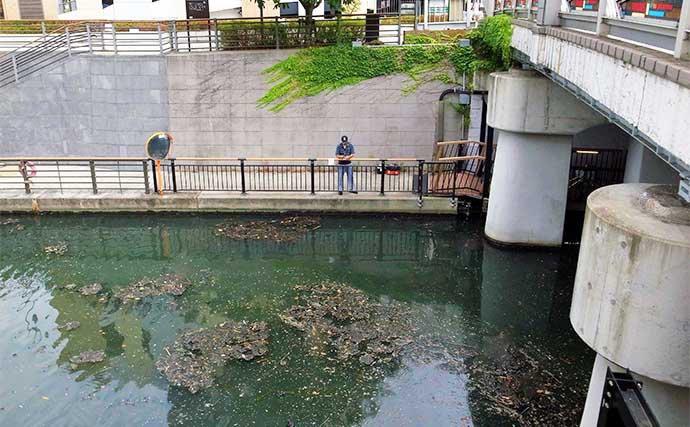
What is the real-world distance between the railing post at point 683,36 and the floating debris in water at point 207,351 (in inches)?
259

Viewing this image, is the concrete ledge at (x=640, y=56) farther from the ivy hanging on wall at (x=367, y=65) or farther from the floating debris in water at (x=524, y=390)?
the ivy hanging on wall at (x=367, y=65)

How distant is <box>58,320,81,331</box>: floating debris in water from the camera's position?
9.72 metres

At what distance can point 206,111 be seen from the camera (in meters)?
17.8

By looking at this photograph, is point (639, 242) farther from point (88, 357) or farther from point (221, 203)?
point (221, 203)

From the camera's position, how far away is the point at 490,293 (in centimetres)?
1139

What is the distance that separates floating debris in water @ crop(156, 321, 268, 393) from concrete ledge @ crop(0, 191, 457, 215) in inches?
230

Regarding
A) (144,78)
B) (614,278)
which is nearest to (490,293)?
(614,278)

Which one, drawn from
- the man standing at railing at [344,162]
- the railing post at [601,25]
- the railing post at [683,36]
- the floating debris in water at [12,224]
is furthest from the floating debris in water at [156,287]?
the railing post at [683,36]

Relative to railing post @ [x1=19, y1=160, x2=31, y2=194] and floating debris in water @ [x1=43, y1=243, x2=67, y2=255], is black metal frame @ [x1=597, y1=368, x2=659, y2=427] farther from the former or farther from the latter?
railing post @ [x1=19, y1=160, x2=31, y2=194]

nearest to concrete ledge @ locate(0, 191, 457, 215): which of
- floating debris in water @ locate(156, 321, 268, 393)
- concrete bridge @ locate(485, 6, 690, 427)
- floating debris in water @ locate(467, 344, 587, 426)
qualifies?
floating debris in water @ locate(156, 321, 268, 393)

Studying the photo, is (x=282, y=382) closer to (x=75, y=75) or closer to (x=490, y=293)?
(x=490, y=293)

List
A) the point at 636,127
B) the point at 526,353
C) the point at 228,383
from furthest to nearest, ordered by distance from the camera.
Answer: the point at 526,353 < the point at 228,383 < the point at 636,127

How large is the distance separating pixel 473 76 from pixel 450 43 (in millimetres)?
1211

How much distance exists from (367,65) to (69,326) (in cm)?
1102
